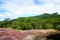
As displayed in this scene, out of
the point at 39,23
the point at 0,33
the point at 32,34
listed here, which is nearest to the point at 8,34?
the point at 0,33

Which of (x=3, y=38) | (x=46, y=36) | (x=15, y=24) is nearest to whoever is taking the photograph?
(x=3, y=38)

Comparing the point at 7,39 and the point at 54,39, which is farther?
the point at 54,39

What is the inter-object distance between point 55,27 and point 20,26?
68.3 inches

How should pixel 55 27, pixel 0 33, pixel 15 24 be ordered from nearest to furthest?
pixel 0 33, pixel 55 27, pixel 15 24

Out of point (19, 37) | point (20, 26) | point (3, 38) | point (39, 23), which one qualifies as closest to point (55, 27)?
point (39, 23)

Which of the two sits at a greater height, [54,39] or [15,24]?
[15,24]

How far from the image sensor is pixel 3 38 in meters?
5.55

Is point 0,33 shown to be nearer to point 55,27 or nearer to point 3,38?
point 3,38

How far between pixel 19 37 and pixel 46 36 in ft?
3.97

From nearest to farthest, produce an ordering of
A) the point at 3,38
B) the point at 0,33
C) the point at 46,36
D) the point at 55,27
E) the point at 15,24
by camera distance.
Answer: the point at 3,38, the point at 0,33, the point at 46,36, the point at 55,27, the point at 15,24

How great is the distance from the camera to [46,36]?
6.58m

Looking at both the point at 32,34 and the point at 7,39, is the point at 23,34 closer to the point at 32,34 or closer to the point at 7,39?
the point at 32,34

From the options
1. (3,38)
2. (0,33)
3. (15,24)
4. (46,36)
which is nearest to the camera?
(3,38)

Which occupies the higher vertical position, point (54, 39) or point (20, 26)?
point (20, 26)
